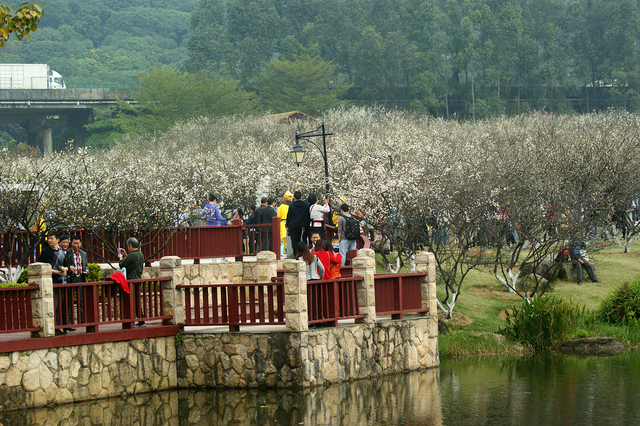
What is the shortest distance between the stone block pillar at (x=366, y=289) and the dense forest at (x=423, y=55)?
5273 cm

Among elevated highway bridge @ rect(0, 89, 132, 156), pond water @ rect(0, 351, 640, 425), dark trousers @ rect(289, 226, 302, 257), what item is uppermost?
elevated highway bridge @ rect(0, 89, 132, 156)

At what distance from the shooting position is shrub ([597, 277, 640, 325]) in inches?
776

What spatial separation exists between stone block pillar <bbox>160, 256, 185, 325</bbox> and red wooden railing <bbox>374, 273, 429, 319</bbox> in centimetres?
356

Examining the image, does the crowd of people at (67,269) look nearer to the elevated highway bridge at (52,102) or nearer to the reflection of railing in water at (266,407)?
the reflection of railing in water at (266,407)

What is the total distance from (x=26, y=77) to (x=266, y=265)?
234 ft

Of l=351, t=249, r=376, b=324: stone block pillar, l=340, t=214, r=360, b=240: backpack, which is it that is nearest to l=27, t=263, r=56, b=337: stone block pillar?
l=351, t=249, r=376, b=324: stone block pillar

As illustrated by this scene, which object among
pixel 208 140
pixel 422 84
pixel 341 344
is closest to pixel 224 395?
pixel 341 344

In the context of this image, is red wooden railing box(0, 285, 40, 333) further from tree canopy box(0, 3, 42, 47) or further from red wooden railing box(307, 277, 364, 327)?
red wooden railing box(307, 277, 364, 327)

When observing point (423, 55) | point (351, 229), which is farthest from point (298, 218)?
point (423, 55)

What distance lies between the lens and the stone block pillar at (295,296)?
12906 millimetres

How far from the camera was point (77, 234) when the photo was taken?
708 inches

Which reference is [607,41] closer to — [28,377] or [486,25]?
[486,25]

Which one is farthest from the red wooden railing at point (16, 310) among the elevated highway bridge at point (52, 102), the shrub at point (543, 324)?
the elevated highway bridge at point (52, 102)

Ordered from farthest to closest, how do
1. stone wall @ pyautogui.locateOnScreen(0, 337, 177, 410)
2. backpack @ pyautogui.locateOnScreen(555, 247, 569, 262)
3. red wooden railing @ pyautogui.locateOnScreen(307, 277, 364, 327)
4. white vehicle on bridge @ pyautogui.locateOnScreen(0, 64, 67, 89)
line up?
white vehicle on bridge @ pyautogui.locateOnScreen(0, 64, 67, 89) < backpack @ pyautogui.locateOnScreen(555, 247, 569, 262) < red wooden railing @ pyautogui.locateOnScreen(307, 277, 364, 327) < stone wall @ pyautogui.locateOnScreen(0, 337, 177, 410)
